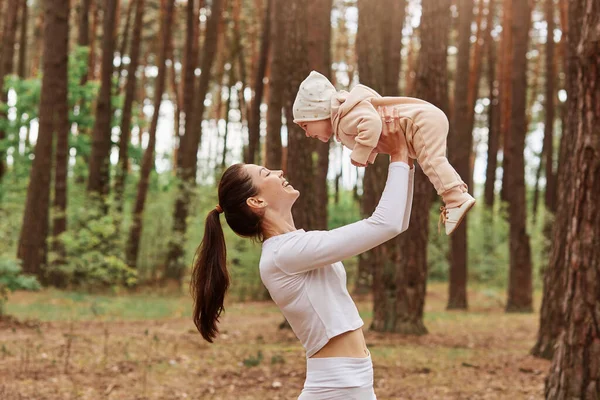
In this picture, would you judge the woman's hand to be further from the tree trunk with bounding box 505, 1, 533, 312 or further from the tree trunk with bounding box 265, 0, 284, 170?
the tree trunk with bounding box 505, 1, 533, 312

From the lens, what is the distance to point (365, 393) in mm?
3244

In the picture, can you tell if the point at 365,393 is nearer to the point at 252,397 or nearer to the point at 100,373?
the point at 252,397

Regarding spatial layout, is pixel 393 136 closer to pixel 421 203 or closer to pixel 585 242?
pixel 585 242

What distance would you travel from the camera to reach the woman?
3021 mm

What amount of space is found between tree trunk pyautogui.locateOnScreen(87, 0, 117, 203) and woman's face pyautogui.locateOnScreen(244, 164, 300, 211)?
57.9 ft

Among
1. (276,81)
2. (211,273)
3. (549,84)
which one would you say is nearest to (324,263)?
(211,273)

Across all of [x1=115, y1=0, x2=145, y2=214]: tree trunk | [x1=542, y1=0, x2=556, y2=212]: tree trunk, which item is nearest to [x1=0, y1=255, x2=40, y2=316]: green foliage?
[x1=115, y1=0, x2=145, y2=214]: tree trunk

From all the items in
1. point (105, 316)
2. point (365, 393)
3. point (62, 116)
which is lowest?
point (105, 316)

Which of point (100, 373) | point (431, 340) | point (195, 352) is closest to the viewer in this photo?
point (100, 373)

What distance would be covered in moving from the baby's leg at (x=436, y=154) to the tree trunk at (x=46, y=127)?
15183mm

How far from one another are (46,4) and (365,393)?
16019mm

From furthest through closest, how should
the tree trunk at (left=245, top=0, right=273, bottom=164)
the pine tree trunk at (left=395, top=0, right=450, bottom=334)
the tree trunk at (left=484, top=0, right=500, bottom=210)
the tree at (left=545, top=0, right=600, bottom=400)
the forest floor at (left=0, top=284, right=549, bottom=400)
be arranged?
the tree trunk at (left=484, top=0, right=500, bottom=210) → the tree trunk at (left=245, top=0, right=273, bottom=164) → the pine tree trunk at (left=395, top=0, right=450, bottom=334) → the forest floor at (left=0, top=284, right=549, bottom=400) → the tree at (left=545, top=0, right=600, bottom=400)

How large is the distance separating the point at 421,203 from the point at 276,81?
3227 mm

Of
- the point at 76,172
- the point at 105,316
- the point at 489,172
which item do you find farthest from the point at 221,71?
the point at 105,316
